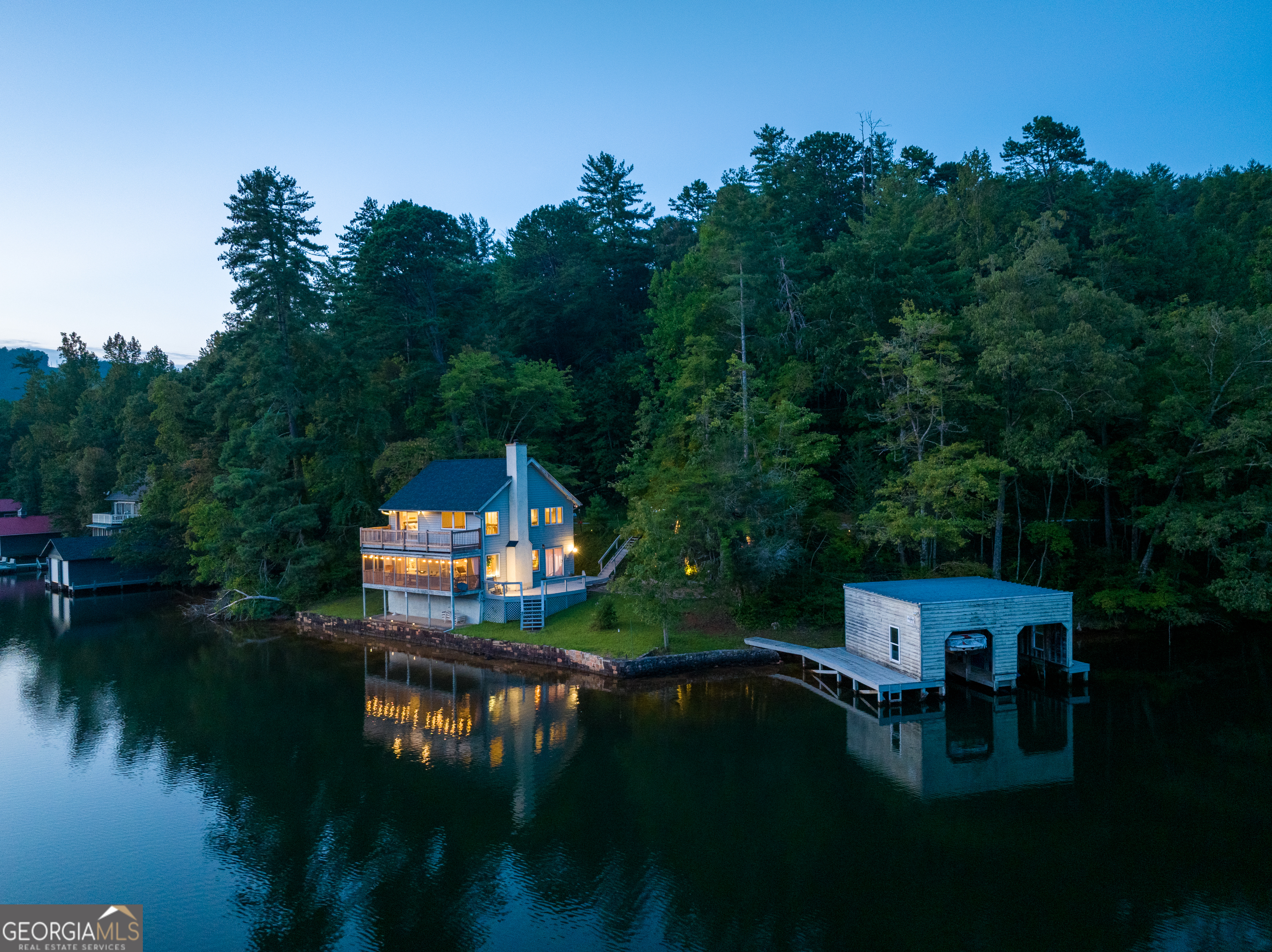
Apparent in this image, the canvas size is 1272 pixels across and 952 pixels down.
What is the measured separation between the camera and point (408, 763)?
19.6 metres

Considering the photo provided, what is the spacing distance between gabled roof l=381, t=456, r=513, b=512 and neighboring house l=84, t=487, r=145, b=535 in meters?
29.2

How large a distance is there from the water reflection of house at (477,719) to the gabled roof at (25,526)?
159 ft

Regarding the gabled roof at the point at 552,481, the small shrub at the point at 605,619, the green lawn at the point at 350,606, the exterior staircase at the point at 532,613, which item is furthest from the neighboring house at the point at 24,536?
the small shrub at the point at 605,619

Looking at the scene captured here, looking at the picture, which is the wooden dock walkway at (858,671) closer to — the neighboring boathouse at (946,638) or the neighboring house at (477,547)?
the neighboring boathouse at (946,638)

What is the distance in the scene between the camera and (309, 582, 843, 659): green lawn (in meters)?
28.0

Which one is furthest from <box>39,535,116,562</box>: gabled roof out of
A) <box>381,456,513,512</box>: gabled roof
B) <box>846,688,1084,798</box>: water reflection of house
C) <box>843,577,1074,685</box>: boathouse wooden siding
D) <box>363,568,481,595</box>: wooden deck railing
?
<box>846,688,1084,798</box>: water reflection of house

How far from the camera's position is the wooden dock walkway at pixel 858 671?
77.1 feet

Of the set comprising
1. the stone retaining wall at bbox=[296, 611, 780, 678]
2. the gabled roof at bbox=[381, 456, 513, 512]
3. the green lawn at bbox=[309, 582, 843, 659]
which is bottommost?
the stone retaining wall at bbox=[296, 611, 780, 678]

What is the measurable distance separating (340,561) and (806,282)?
2890 cm

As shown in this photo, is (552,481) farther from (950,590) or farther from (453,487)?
(950,590)

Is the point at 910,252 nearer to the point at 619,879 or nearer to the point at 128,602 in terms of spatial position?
the point at 619,879

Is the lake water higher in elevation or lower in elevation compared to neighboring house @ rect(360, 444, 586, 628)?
→ lower

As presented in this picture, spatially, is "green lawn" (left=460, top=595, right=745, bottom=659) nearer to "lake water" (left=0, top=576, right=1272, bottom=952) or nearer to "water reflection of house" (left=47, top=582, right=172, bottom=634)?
"lake water" (left=0, top=576, right=1272, bottom=952)

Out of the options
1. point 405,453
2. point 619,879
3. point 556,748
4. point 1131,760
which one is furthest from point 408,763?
point 405,453
